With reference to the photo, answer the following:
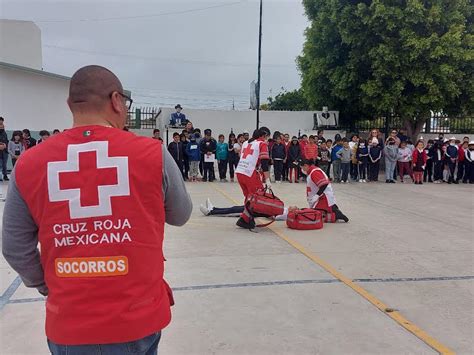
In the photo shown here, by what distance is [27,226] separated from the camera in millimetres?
1841

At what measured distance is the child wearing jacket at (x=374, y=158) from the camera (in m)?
17.4

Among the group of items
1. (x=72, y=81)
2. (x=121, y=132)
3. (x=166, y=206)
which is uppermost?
(x=72, y=81)

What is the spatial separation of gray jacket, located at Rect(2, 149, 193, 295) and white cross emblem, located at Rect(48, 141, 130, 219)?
6.5 inches

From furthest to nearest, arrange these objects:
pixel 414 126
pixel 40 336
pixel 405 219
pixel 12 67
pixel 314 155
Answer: pixel 414 126 → pixel 12 67 → pixel 314 155 → pixel 405 219 → pixel 40 336

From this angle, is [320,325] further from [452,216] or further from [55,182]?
[452,216]

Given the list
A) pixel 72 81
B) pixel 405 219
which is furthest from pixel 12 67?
pixel 72 81

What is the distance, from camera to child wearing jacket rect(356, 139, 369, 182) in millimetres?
17359

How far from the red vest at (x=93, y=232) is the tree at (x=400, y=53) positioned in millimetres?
19974

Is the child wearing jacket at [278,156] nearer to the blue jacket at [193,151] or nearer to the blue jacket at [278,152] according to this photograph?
the blue jacket at [278,152]

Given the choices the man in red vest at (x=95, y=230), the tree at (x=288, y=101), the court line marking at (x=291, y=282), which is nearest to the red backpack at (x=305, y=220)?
the court line marking at (x=291, y=282)

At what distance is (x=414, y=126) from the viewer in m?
23.1

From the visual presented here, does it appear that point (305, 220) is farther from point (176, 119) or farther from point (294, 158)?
point (176, 119)

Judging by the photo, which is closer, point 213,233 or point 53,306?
point 53,306

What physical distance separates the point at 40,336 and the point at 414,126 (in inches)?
877
